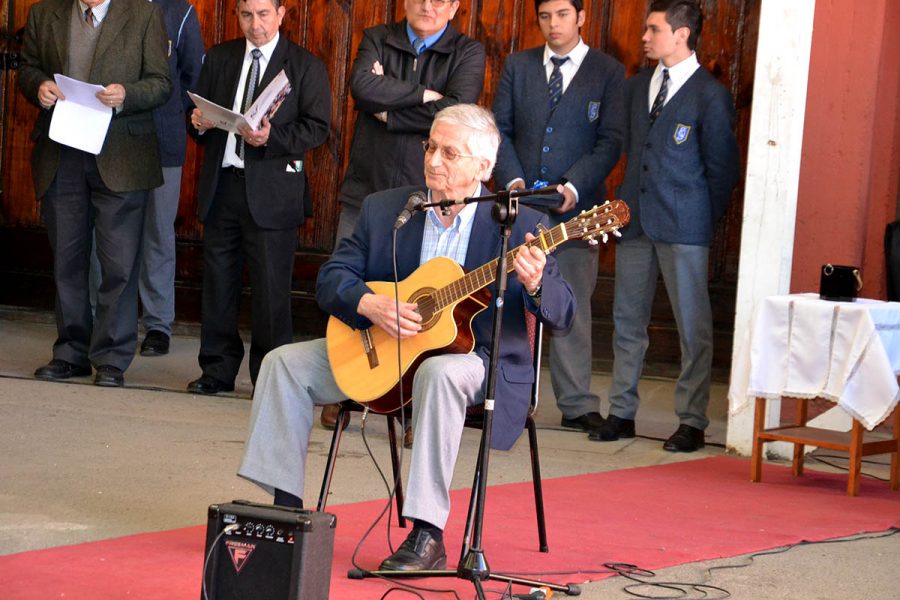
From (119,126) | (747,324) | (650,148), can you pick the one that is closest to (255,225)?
(119,126)

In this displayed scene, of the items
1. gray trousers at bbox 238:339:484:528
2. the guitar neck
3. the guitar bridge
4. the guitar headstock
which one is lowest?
gray trousers at bbox 238:339:484:528

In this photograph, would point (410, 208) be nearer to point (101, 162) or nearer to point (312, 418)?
point (312, 418)

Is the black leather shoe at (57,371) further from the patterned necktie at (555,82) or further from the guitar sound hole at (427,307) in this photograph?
the guitar sound hole at (427,307)

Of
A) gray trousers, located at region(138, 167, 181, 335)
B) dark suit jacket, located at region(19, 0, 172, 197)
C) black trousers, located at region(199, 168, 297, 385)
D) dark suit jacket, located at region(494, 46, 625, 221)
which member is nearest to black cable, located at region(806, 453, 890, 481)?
dark suit jacket, located at region(494, 46, 625, 221)

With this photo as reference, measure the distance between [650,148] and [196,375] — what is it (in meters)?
2.56

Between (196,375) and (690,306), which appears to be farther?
(196,375)

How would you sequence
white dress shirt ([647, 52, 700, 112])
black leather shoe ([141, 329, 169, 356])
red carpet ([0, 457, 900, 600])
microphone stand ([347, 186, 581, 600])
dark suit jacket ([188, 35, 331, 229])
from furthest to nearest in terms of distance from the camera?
black leather shoe ([141, 329, 169, 356])
dark suit jacket ([188, 35, 331, 229])
white dress shirt ([647, 52, 700, 112])
red carpet ([0, 457, 900, 600])
microphone stand ([347, 186, 581, 600])

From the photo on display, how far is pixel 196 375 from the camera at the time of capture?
6684mm

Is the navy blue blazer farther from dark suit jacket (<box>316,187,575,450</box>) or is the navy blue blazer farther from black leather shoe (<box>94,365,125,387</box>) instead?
dark suit jacket (<box>316,187,575,450</box>)

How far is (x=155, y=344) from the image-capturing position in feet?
23.8

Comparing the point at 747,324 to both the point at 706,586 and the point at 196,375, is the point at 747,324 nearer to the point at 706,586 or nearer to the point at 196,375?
the point at 706,586

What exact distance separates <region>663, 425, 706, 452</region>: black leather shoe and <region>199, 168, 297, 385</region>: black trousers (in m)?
1.78

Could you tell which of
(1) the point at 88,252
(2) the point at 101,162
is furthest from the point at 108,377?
(2) the point at 101,162

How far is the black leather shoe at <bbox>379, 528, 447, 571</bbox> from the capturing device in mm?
3463
